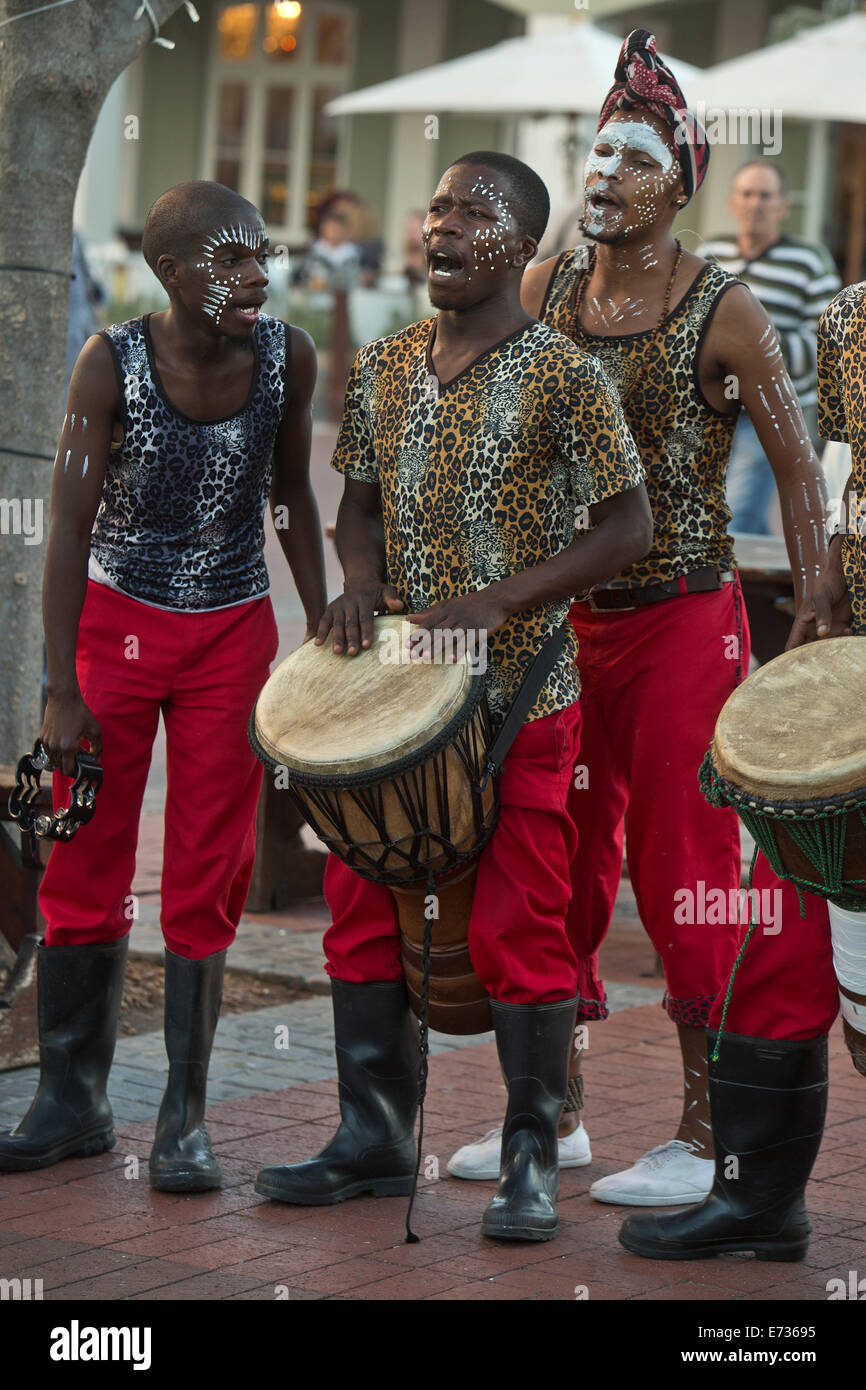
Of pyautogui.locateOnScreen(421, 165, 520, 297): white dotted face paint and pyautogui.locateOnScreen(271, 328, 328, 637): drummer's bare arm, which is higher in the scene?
pyautogui.locateOnScreen(421, 165, 520, 297): white dotted face paint

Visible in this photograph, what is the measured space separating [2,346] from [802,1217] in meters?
2.95

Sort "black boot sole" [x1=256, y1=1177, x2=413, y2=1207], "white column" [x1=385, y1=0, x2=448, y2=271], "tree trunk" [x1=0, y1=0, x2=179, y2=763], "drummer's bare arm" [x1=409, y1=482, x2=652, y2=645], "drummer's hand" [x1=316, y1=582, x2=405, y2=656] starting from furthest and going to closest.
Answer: "white column" [x1=385, y1=0, x2=448, y2=271], "tree trunk" [x1=0, y1=0, x2=179, y2=763], "black boot sole" [x1=256, y1=1177, x2=413, y2=1207], "drummer's hand" [x1=316, y1=582, x2=405, y2=656], "drummer's bare arm" [x1=409, y1=482, x2=652, y2=645]

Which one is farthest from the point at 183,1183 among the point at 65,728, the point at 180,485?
the point at 180,485

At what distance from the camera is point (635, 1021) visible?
580 cm

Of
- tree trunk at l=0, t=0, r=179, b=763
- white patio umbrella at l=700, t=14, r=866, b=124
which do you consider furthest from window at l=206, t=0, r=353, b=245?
tree trunk at l=0, t=0, r=179, b=763

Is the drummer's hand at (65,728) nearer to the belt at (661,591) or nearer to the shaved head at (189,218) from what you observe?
the shaved head at (189,218)

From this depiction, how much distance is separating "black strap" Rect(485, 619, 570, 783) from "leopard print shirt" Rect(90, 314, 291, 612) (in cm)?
74

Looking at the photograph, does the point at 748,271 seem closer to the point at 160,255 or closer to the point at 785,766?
the point at 160,255

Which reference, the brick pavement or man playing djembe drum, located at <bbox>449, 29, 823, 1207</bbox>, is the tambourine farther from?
man playing djembe drum, located at <bbox>449, 29, 823, 1207</bbox>

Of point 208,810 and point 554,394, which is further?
point 208,810

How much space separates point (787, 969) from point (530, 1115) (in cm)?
60

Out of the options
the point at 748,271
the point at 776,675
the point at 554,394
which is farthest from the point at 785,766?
the point at 748,271

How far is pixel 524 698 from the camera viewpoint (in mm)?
4008

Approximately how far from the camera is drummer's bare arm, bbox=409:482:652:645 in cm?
392
